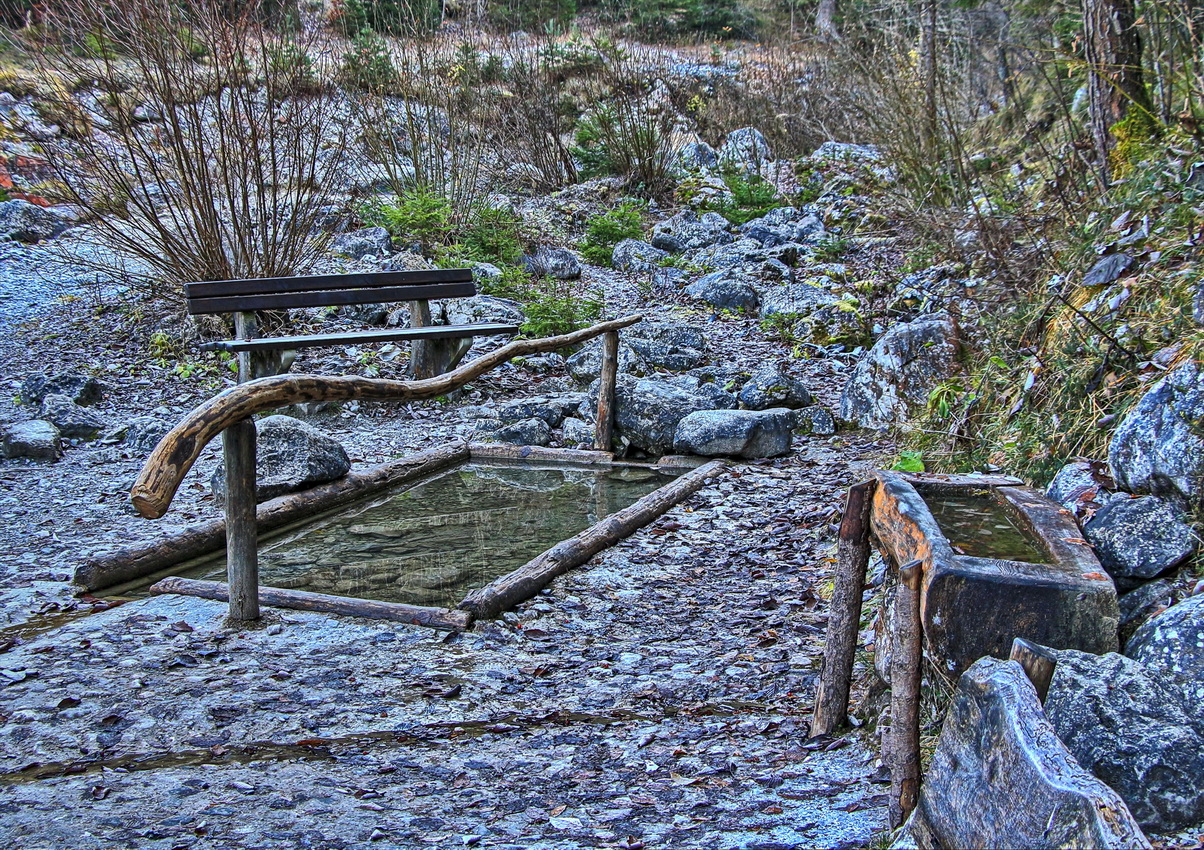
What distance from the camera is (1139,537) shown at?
2.80m

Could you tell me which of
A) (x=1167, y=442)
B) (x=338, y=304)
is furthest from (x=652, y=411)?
(x=1167, y=442)

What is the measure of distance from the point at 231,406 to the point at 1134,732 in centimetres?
299

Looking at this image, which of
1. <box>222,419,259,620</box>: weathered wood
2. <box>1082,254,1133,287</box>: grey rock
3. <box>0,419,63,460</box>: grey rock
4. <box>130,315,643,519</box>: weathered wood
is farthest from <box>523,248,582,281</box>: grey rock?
<box>222,419,259,620</box>: weathered wood

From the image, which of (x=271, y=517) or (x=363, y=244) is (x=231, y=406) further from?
(x=363, y=244)

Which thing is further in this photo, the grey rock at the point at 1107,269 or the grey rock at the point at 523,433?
the grey rock at the point at 523,433

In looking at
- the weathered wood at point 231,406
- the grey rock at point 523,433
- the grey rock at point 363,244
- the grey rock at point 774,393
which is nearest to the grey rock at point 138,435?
the grey rock at point 523,433

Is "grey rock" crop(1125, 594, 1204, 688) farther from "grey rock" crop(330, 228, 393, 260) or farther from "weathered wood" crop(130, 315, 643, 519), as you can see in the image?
"grey rock" crop(330, 228, 393, 260)

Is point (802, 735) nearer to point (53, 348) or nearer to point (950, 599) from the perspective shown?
point (950, 599)

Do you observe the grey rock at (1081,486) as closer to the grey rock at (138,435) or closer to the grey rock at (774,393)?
the grey rock at (774,393)

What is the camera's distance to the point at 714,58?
17.2 m

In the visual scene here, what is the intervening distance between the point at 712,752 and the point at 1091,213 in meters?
3.66

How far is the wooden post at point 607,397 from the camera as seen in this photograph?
6.78m

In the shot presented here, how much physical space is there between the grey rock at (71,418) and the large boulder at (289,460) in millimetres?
1445

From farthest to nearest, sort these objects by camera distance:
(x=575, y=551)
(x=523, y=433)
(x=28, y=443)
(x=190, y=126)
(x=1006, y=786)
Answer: (x=190, y=126), (x=523, y=433), (x=28, y=443), (x=575, y=551), (x=1006, y=786)
